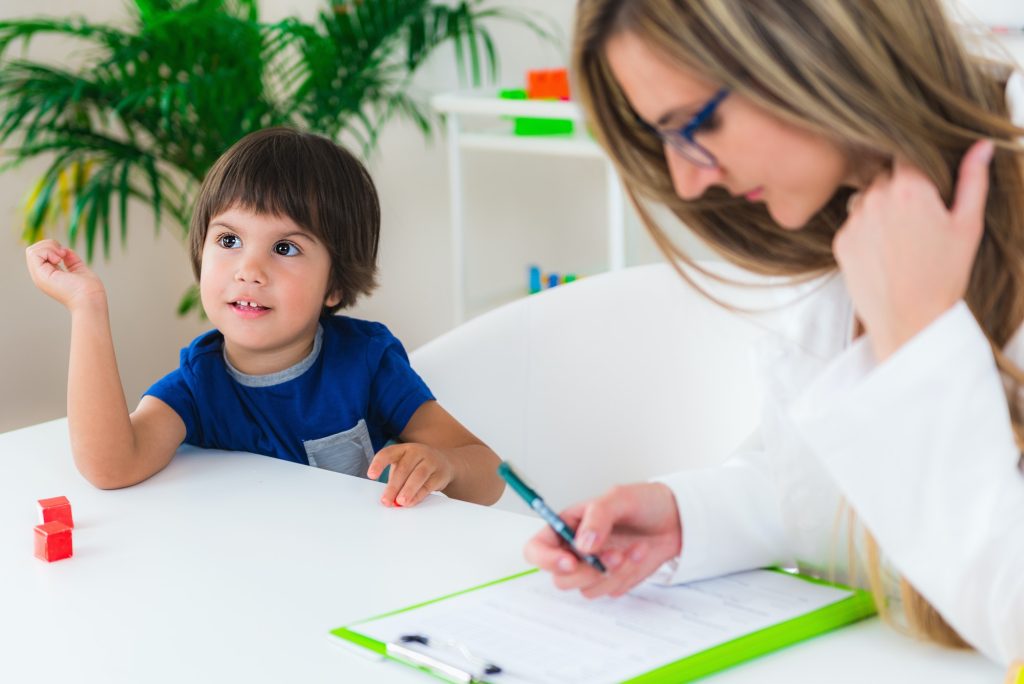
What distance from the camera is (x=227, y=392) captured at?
135 centimetres

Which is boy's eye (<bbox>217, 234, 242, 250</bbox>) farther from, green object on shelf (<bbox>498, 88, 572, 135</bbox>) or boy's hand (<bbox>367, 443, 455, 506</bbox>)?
green object on shelf (<bbox>498, 88, 572, 135</bbox>)

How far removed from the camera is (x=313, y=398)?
4.59ft

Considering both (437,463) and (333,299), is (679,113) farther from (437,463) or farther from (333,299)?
(333,299)

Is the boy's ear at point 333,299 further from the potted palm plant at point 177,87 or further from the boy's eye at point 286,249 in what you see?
the potted palm plant at point 177,87

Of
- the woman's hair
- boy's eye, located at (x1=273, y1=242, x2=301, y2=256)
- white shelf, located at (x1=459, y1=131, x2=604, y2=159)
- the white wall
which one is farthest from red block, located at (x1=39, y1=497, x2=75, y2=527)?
the white wall

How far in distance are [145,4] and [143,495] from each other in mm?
1674

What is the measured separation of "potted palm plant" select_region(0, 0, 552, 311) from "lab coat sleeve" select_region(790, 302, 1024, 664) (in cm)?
196

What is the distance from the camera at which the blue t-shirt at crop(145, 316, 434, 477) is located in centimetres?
133

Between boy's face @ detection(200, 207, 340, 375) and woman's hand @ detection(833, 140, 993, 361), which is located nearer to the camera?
woman's hand @ detection(833, 140, 993, 361)

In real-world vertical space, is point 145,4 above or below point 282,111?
above

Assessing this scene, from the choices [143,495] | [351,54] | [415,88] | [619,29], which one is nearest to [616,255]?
[351,54]

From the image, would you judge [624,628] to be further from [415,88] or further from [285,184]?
A: [415,88]

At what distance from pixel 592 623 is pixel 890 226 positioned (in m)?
0.31

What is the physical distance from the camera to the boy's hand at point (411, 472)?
1.08m
